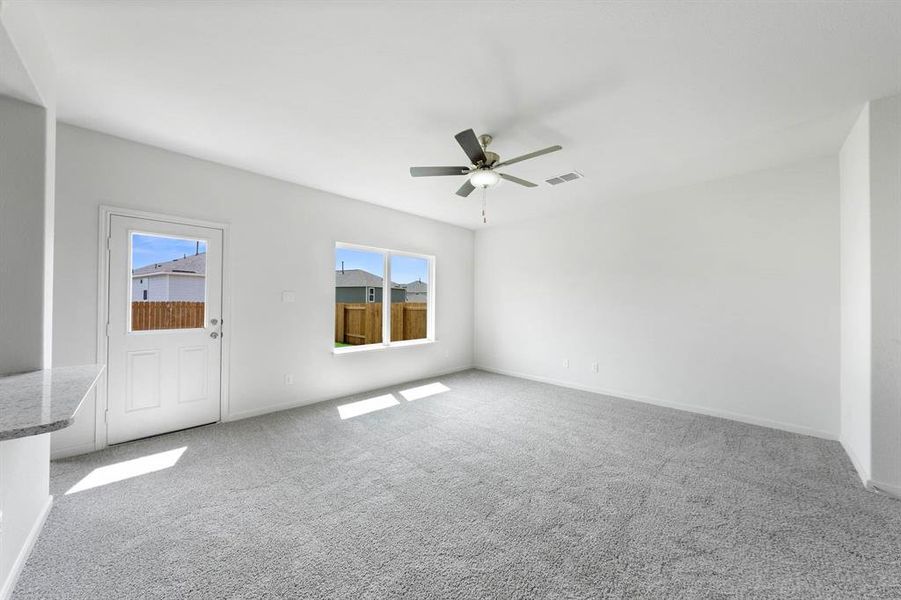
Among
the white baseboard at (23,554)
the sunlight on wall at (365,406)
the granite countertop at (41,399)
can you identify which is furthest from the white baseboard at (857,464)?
the white baseboard at (23,554)

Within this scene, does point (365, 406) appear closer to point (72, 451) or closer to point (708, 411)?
point (72, 451)

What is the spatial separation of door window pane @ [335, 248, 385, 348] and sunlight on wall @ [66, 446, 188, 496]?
7.21 feet

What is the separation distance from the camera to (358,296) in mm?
5121

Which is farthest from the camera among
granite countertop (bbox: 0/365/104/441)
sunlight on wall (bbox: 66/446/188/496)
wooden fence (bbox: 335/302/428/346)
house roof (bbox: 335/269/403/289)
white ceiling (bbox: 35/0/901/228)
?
wooden fence (bbox: 335/302/428/346)

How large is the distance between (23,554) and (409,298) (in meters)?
4.41

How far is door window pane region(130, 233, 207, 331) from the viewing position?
315 cm

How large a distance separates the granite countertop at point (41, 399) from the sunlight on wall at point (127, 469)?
3.65 ft

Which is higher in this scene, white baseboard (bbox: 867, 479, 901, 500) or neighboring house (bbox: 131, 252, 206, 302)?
neighboring house (bbox: 131, 252, 206, 302)

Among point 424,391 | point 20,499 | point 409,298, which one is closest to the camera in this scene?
point 20,499

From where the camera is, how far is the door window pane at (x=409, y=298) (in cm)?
541

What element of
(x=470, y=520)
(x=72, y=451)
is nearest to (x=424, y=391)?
(x=470, y=520)

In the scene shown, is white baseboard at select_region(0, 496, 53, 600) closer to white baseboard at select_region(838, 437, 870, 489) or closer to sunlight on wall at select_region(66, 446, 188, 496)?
sunlight on wall at select_region(66, 446, 188, 496)

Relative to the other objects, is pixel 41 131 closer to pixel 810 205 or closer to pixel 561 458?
pixel 561 458

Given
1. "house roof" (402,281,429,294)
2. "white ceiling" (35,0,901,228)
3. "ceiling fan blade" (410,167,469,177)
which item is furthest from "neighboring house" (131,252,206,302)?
"house roof" (402,281,429,294)
